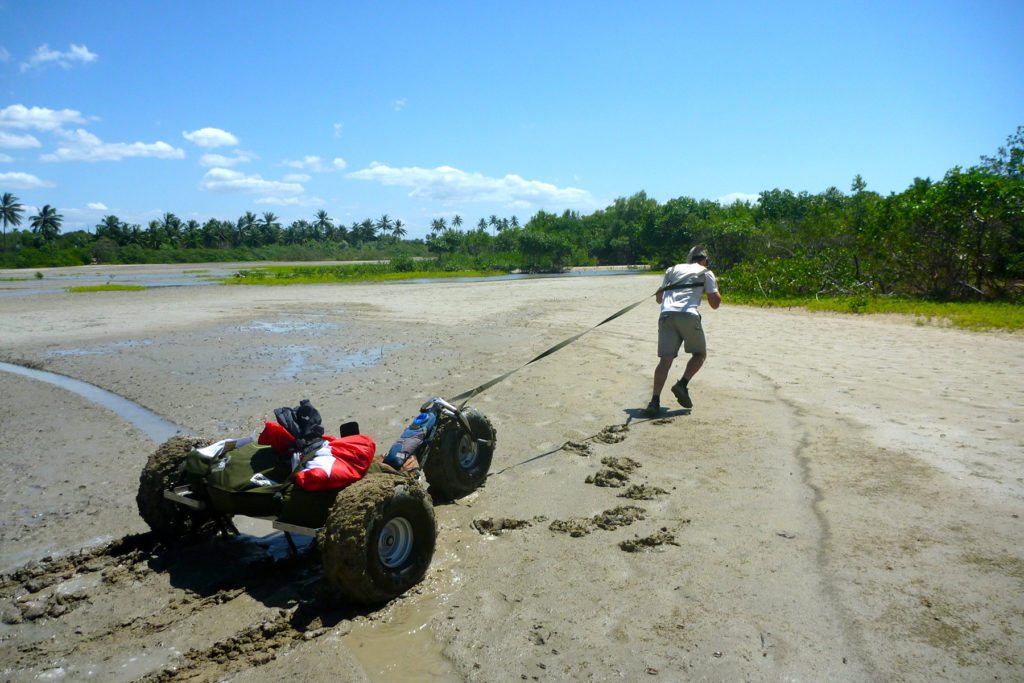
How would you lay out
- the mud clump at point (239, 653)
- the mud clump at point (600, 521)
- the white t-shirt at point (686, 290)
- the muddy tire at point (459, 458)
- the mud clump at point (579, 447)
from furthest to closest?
the white t-shirt at point (686, 290) → the mud clump at point (579, 447) → the muddy tire at point (459, 458) → the mud clump at point (600, 521) → the mud clump at point (239, 653)

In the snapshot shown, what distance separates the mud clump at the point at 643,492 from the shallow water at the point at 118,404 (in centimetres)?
572

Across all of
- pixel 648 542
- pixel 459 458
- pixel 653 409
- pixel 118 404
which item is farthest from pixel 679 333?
pixel 118 404

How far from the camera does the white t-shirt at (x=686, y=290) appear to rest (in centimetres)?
823

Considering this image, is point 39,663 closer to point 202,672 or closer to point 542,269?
point 202,672

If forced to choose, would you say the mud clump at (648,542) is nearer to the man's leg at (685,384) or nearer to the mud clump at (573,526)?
the mud clump at (573,526)

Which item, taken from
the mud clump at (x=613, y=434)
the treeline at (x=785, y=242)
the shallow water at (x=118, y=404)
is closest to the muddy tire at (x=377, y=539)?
the mud clump at (x=613, y=434)

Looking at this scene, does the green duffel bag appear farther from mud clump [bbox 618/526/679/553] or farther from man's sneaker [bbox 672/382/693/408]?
man's sneaker [bbox 672/382/693/408]

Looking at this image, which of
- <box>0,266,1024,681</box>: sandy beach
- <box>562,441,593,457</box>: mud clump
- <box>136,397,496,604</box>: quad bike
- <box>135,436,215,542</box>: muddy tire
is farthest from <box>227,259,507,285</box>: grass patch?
<box>136,397,496,604</box>: quad bike

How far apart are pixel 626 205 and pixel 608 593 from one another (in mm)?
98845

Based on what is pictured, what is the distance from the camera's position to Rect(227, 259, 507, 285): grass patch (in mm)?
51688

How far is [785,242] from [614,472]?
1174 inches

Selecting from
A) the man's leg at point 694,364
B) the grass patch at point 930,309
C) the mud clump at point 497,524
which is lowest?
the mud clump at point 497,524

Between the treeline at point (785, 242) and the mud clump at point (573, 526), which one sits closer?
the mud clump at point (573, 526)

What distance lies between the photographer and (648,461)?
6645 millimetres
